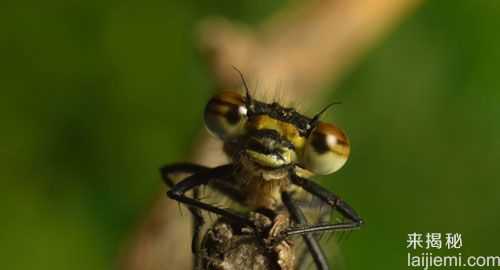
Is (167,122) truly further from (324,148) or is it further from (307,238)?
(324,148)

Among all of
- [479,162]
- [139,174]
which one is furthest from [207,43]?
[479,162]

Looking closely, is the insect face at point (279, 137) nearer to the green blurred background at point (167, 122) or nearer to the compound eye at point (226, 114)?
the compound eye at point (226, 114)

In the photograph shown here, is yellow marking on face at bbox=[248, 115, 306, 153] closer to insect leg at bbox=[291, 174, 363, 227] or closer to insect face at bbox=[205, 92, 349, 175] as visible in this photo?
insect face at bbox=[205, 92, 349, 175]

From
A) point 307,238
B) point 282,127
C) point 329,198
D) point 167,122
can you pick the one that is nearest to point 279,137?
point 282,127

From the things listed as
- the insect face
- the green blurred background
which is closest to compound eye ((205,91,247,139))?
the insect face

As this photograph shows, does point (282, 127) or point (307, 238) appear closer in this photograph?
point (282, 127)

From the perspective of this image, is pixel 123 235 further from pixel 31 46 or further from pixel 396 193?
pixel 396 193
